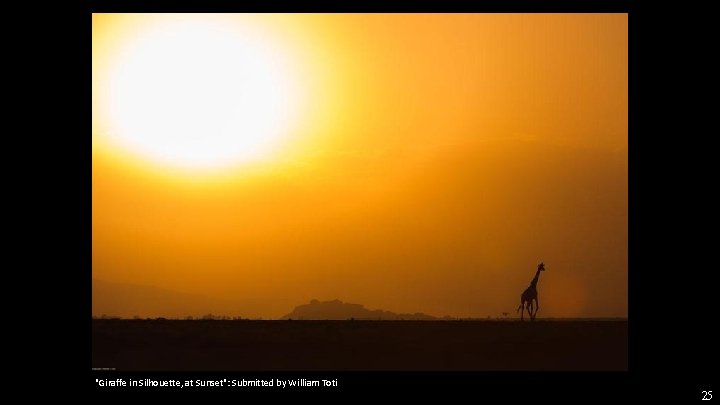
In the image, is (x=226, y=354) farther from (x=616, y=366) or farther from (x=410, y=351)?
(x=616, y=366)

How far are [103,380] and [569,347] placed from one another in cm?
1046

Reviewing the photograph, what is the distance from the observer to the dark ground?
21.1 m

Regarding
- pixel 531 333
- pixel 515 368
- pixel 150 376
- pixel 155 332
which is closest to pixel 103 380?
pixel 150 376

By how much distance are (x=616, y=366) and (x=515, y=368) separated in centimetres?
242

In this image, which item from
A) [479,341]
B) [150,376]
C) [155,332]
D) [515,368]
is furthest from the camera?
[155,332]

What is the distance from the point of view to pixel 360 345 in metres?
22.2

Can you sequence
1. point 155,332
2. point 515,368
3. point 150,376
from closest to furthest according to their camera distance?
point 150,376 → point 515,368 → point 155,332

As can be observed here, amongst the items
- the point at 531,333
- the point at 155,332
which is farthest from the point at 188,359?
the point at 531,333

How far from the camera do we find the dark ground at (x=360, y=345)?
69.2ft

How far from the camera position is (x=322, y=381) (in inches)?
722

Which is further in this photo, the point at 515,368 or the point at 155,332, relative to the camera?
the point at 155,332

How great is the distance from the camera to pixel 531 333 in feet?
76.6

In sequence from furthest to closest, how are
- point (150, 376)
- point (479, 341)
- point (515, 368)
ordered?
point (479, 341)
point (515, 368)
point (150, 376)

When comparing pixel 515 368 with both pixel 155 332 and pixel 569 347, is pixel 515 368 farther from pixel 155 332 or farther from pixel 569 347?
pixel 155 332
